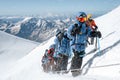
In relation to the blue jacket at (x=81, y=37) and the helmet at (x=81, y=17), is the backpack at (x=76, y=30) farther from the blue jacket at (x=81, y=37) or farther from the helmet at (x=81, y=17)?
the helmet at (x=81, y=17)

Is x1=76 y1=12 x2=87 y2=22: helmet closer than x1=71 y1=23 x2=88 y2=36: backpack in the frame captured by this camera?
Yes

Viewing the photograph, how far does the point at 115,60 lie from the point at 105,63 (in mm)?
477

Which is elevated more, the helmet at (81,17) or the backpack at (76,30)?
the helmet at (81,17)

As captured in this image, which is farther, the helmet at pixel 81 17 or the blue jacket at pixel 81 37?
the blue jacket at pixel 81 37

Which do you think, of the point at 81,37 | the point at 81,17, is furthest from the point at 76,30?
the point at 81,17

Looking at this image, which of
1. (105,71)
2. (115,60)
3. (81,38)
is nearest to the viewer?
(105,71)

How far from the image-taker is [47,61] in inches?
712

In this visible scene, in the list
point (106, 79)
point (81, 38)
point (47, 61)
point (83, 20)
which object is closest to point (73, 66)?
point (81, 38)

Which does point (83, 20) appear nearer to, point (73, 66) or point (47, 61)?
point (73, 66)

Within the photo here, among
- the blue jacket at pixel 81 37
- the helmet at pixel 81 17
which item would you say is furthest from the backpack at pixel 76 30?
the helmet at pixel 81 17

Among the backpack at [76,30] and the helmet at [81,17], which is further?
the backpack at [76,30]

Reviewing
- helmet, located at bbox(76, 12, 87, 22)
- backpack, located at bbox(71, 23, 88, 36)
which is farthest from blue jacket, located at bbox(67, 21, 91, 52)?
helmet, located at bbox(76, 12, 87, 22)

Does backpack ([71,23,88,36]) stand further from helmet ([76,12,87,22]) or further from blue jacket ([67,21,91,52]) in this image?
helmet ([76,12,87,22])

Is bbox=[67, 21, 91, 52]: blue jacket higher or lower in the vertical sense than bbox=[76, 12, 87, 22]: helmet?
lower
